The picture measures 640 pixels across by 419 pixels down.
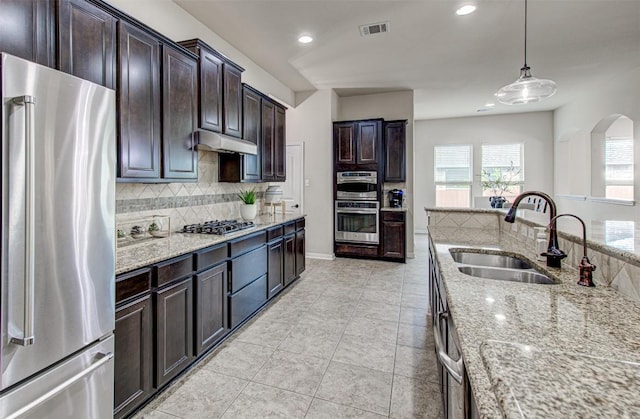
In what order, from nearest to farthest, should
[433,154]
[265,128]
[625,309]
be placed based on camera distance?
[625,309] < [265,128] < [433,154]

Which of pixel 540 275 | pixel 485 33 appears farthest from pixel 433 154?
pixel 540 275

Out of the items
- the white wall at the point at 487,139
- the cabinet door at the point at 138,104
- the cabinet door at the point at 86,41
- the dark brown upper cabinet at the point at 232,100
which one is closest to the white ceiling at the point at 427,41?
the dark brown upper cabinet at the point at 232,100

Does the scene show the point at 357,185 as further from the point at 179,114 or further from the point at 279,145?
the point at 179,114

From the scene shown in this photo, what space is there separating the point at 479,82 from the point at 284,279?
460 cm

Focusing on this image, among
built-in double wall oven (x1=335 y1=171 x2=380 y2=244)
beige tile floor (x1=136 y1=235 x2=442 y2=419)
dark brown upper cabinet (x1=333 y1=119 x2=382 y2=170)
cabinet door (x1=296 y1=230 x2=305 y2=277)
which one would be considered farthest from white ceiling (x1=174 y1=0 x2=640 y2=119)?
beige tile floor (x1=136 y1=235 x2=442 y2=419)

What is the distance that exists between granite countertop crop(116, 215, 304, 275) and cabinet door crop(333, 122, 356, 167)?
10.0ft

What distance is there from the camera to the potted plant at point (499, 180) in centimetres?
792

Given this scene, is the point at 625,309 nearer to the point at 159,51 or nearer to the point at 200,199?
the point at 159,51

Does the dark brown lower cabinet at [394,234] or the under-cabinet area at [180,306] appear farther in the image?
the dark brown lower cabinet at [394,234]

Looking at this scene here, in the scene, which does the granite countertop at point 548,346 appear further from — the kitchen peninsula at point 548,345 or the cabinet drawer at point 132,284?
the cabinet drawer at point 132,284

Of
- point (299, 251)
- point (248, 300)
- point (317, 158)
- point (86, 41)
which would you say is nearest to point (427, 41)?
point (317, 158)

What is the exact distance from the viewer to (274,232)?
360 centimetres

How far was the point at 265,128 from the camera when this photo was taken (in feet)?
13.4

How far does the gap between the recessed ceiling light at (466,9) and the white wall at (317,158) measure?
2.68 m
